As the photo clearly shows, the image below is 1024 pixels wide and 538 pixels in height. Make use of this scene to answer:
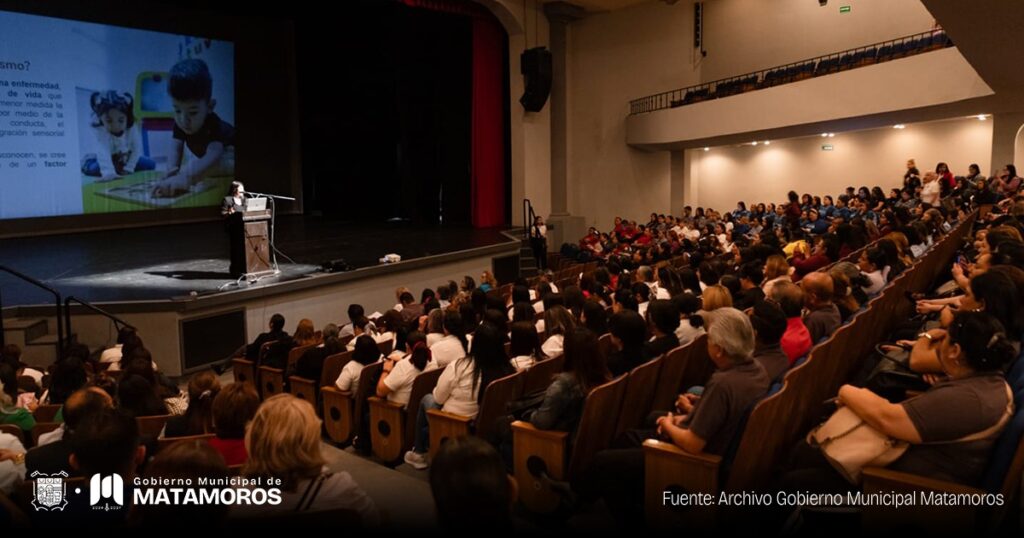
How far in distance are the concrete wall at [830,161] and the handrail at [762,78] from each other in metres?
1.53

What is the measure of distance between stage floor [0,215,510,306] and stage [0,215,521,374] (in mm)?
17

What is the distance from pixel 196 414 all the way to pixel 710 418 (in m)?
2.04

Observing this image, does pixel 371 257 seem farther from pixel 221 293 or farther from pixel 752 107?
pixel 752 107

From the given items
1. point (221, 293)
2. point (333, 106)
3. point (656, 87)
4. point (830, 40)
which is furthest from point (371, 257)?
point (830, 40)

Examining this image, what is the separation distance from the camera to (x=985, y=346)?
6.78ft

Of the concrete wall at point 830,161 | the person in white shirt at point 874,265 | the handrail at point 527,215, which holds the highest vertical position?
the concrete wall at point 830,161

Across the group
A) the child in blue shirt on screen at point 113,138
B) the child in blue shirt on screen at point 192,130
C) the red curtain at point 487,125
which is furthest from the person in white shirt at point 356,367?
the red curtain at point 487,125

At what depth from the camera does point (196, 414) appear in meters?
2.90

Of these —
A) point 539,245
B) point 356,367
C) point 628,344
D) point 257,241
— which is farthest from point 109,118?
point 628,344

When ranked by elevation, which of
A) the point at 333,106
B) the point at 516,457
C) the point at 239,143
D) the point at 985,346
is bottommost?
the point at 516,457

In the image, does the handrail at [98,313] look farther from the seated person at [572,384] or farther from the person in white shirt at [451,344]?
the seated person at [572,384]

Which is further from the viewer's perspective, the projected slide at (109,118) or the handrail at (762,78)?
the handrail at (762,78)

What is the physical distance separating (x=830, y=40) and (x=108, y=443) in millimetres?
14967

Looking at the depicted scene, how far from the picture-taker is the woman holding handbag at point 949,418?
2.05 m
